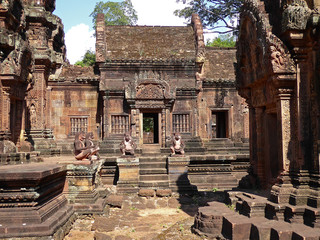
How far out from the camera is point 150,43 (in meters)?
17.7

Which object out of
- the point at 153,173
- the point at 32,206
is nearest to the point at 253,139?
the point at 32,206

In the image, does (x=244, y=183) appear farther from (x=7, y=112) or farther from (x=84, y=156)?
(x=7, y=112)

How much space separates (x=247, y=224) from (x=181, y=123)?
11644 mm

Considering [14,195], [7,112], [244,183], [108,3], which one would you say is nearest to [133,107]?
[7,112]

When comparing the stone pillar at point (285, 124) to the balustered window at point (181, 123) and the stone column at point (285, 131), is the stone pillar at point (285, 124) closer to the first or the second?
the stone column at point (285, 131)

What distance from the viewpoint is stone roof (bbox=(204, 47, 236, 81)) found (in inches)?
704

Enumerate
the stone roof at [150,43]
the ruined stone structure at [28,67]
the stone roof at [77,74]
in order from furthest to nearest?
the stone roof at [77,74] < the stone roof at [150,43] < the ruined stone structure at [28,67]

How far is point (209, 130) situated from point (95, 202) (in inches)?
416

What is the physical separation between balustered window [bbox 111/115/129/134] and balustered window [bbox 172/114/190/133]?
2.46 m

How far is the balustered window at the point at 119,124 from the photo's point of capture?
16172 millimetres

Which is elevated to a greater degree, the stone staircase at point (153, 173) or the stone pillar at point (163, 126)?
the stone pillar at point (163, 126)

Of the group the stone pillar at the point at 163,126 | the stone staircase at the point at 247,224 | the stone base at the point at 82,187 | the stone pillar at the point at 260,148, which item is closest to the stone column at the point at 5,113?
the stone base at the point at 82,187

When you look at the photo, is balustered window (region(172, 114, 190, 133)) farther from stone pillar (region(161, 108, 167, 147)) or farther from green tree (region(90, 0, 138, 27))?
green tree (region(90, 0, 138, 27))

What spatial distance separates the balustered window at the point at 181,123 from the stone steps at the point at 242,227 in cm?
1039
